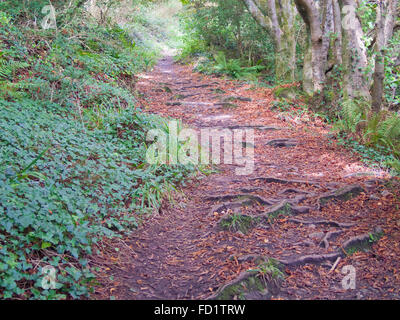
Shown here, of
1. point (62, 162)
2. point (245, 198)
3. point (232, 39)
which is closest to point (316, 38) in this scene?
point (245, 198)

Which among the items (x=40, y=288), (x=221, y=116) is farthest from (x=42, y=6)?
(x=40, y=288)

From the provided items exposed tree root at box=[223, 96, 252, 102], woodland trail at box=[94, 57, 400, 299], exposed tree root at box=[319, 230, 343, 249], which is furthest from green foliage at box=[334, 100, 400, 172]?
exposed tree root at box=[223, 96, 252, 102]

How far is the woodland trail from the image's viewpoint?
318 cm

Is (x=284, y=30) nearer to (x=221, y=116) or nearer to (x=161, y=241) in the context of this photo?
(x=221, y=116)

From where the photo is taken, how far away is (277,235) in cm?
400

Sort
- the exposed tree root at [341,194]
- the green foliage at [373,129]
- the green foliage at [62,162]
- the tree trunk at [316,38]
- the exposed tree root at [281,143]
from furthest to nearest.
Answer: the tree trunk at [316,38]
the exposed tree root at [281,143]
the green foliage at [373,129]
the exposed tree root at [341,194]
the green foliage at [62,162]

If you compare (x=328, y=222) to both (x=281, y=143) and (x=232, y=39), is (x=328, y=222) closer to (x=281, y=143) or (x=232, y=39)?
(x=281, y=143)

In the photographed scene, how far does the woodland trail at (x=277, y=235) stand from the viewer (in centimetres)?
318

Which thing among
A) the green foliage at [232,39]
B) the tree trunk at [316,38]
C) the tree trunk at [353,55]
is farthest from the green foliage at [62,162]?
the green foliage at [232,39]

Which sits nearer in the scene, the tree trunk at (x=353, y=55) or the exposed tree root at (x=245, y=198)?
the exposed tree root at (x=245, y=198)

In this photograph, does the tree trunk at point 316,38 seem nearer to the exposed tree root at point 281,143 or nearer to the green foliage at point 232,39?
the exposed tree root at point 281,143
